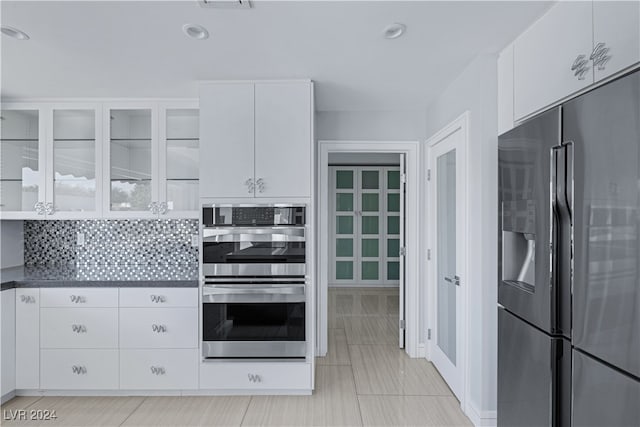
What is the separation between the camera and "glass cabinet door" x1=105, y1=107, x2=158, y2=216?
10.3 ft

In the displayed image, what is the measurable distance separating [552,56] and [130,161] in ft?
10.1

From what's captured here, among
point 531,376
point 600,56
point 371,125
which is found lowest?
point 531,376

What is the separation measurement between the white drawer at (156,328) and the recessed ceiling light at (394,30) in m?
2.33

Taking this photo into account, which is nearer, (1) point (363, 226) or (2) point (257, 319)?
(2) point (257, 319)

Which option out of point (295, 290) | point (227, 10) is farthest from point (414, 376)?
point (227, 10)

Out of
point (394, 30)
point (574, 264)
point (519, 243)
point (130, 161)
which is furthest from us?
point (130, 161)

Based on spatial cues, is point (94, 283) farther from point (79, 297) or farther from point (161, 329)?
point (161, 329)

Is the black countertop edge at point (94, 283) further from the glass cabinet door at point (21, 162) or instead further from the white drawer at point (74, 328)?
the glass cabinet door at point (21, 162)

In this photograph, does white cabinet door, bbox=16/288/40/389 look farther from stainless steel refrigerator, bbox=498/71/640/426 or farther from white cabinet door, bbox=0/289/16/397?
stainless steel refrigerator, bbox=498/71/640/426

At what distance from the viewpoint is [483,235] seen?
2.36 meters

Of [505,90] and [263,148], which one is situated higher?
[505,90]

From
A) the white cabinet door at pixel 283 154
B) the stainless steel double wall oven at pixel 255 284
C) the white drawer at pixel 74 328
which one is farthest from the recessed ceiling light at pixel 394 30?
the white drawer at pixel 74 328

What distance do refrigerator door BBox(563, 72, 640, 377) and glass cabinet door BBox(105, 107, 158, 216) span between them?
296cm

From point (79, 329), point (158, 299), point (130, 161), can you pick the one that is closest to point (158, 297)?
point (158, 299)
